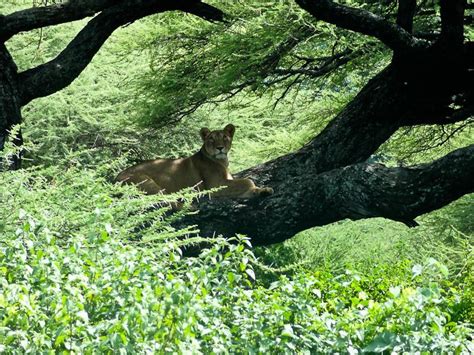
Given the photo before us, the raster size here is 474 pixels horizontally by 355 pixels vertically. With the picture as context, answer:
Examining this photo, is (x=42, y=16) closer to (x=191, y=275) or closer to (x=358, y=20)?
(x=358, y=20)

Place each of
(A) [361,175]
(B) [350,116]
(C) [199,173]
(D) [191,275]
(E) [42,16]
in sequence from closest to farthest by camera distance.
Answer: (D) [191,275] → (A) [361,175] → (E) [42,16] → (B) [350,116] → (C) [199,173]

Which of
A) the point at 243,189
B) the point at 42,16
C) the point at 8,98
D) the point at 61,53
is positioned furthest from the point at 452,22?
the point at 8,98

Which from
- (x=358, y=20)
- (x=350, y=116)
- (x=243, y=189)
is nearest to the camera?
Answer: (x=358, y=20)

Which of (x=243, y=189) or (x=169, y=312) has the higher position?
(x=169, y=312)

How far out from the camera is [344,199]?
9594mm

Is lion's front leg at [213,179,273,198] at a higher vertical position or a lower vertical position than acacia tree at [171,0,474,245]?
lower

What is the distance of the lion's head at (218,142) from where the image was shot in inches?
468

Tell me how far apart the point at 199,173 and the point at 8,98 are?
102 inches

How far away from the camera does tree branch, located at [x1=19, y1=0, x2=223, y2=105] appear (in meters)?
10.0

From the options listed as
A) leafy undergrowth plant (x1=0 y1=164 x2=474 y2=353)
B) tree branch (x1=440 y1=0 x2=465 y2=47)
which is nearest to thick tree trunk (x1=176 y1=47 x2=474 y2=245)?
tree branch (x1=440 y1=0 x2=465 y2=47)

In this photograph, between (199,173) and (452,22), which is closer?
(452,22)

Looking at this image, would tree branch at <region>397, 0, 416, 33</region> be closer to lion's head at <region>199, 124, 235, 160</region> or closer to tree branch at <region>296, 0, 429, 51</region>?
tree branch at <region>296, 0, 429, 51</region>

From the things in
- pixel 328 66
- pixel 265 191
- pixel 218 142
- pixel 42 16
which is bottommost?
pixel 265 191

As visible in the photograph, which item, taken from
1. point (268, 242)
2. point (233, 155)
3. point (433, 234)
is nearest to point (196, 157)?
point (268, 242)
